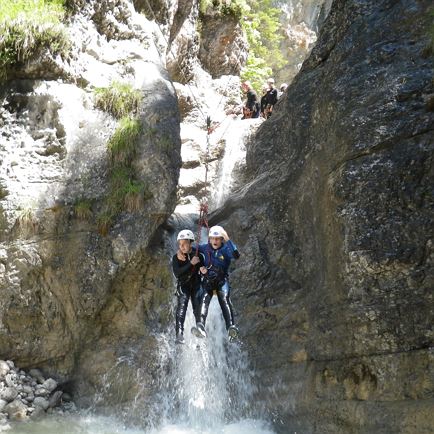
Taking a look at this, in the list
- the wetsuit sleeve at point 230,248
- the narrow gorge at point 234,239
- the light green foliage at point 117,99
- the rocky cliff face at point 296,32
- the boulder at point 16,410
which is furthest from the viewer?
the rocky cliff face at point 296,32

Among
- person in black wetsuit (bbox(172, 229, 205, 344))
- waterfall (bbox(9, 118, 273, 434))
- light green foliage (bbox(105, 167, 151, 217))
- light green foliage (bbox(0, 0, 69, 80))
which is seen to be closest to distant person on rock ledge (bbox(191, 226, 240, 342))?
person in black wetsuit (bbox(172, 229, 205, 344))

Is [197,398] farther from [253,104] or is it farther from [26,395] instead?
[253,104]

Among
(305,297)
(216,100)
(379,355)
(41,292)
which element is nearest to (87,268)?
(41,292)

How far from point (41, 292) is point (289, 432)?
206 inches

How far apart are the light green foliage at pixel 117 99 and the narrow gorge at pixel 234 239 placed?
0.04 metres

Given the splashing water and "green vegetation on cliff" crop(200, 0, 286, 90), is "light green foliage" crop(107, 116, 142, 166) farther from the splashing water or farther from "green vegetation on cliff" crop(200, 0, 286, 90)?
"green vegetation on cliff" crop(200, 0, 286, 90)

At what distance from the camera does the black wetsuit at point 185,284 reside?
779cm

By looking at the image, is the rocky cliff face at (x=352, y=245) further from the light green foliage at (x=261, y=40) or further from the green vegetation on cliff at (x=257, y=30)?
the light green foliage at (x=261, y=40)

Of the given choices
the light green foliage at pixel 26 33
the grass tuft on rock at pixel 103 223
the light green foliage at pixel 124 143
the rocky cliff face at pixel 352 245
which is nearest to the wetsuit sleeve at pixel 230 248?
the rocky cliff face at pixel 352 245

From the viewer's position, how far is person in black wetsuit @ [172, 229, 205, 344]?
775 centimetres

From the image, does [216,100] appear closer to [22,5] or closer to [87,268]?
[22,5]

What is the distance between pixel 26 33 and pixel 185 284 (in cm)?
646

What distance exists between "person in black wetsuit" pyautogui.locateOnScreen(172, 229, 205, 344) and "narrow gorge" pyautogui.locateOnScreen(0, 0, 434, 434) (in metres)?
1.65

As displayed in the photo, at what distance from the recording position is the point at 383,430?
20.8 ft
